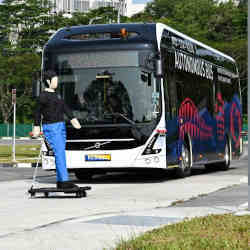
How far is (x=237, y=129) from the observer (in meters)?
27.7

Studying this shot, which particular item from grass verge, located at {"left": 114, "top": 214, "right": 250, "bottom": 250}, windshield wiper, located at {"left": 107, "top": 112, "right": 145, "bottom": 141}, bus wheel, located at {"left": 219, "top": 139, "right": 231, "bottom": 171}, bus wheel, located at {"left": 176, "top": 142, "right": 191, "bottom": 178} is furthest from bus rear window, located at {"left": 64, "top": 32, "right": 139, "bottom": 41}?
grass verge, located at {"left": 114, "top": 214, "right": 250, "bottom": 250}

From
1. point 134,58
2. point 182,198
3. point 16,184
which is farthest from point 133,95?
point 182,198

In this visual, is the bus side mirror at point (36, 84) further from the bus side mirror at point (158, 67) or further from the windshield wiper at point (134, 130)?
the bus side mirror at point (158, 67)

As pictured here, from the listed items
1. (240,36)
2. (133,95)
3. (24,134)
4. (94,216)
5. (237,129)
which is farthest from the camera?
(240,36)

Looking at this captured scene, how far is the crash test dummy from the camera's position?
532 inches

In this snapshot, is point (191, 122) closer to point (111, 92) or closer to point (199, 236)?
point (111, 92)

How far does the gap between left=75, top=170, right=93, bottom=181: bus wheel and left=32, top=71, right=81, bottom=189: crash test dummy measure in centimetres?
688

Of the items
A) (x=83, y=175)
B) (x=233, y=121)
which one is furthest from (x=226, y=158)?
(x=83, y=175)

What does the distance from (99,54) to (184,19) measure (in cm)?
7798

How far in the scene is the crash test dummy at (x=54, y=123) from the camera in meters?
13.5

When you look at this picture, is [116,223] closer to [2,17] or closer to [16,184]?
[16,184]

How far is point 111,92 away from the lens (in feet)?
60.3

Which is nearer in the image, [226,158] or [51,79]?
[51,79]

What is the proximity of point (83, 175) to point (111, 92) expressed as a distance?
322 centimetres
